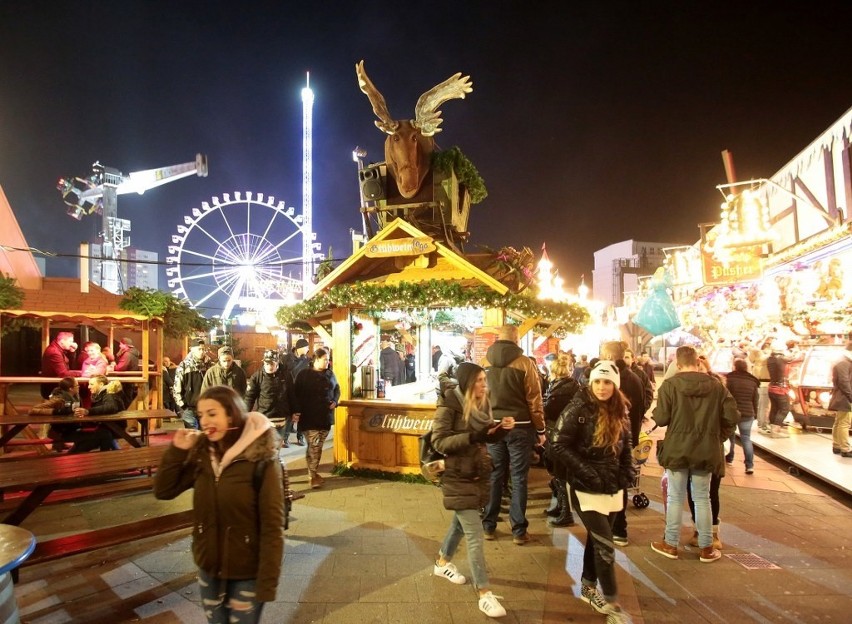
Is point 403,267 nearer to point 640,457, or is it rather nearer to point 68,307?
point 640,457

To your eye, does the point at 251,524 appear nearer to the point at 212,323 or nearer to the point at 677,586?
the point at 677,586

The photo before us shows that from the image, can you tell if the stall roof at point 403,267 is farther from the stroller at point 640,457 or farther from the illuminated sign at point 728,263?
the illuminated sign at point 728,263

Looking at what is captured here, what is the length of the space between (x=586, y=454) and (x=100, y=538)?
3382 millimetres

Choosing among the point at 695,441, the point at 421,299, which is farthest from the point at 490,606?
the point at 421,299

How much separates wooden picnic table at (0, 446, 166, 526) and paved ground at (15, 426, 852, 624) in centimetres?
55

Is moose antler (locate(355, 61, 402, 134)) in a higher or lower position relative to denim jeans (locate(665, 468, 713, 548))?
higher

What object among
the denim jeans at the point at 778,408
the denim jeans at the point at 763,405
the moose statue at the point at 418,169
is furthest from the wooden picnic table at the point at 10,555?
the denim jeans at the point at 778,408

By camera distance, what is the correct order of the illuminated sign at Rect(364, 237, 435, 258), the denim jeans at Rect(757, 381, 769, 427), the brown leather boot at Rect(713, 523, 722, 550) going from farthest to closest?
the denim jeans at Rect(757, 381, 769, 427) → the illuminated sign at Rect(364, 237, 435, 258) → the brown leather boot at Rect(713, 523, 722, 550)

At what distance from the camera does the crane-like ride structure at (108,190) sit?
3672cm

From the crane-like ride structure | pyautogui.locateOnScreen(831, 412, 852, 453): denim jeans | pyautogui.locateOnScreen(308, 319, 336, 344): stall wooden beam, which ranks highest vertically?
the crane-like ride structure

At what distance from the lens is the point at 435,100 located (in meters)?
7.79

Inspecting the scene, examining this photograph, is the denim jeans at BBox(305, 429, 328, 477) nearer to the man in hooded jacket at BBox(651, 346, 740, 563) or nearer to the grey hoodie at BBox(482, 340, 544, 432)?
the grey hoodie at BBox(482, 340, 544, 432)

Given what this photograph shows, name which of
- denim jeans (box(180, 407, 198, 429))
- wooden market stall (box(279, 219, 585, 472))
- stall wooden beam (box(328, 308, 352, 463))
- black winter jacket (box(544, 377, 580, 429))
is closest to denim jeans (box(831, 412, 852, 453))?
wooden market stall (box(279, 219, 585, 472))

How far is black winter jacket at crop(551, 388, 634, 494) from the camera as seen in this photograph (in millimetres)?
3119
